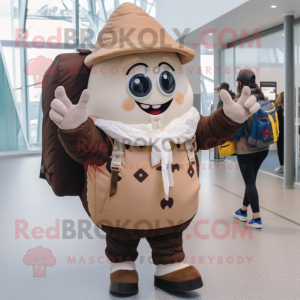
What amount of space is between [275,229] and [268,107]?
1.07 m

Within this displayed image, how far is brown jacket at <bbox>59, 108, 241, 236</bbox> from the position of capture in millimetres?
1934

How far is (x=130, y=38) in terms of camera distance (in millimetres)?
1976

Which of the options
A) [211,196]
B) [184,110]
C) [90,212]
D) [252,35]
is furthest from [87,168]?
[252,35]

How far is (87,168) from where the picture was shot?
208 cm

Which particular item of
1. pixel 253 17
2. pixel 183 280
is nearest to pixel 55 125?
pixel 183 280

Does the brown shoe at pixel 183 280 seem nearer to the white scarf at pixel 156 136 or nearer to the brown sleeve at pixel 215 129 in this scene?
the white scarf at pixel 156 136

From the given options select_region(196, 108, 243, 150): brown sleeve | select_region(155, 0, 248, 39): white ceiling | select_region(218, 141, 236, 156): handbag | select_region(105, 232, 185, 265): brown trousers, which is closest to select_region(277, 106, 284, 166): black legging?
select_region(155, 0, 248, 39): white ceiling

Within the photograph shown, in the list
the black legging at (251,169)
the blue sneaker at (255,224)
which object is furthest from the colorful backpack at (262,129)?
the blue sneaker at (255,224)

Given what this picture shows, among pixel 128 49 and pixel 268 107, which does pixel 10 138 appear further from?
pixel 128 49

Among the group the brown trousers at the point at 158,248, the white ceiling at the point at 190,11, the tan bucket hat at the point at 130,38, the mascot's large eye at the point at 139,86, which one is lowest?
the brown trousers at the point at 158,248

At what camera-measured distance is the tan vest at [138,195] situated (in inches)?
76.3

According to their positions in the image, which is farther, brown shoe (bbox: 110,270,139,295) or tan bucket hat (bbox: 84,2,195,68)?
brown shoe (bbox: 110,270,139,295)

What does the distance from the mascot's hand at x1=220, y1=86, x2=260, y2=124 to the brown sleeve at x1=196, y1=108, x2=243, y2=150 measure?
4 centimetres

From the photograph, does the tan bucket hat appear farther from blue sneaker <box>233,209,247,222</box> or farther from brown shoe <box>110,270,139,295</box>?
blue sneaker <box>233,209,247,222</box>
